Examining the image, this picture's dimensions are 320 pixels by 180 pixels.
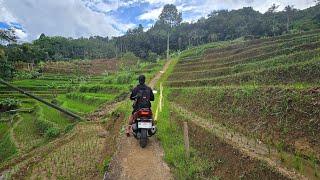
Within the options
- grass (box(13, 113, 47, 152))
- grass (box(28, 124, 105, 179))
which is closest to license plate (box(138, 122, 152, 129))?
grass (box(28, 124, 105, 179))

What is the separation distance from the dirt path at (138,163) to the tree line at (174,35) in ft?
222

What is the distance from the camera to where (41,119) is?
28234 mm

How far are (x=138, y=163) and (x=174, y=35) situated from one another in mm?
105600

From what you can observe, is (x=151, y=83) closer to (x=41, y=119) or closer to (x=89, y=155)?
(x=41, y=119)

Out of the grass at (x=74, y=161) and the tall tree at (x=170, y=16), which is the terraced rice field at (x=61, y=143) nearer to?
the grass at (x=74, y=161)

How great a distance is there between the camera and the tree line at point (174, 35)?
281 ft

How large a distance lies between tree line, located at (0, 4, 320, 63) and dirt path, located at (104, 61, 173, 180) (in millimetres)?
67735

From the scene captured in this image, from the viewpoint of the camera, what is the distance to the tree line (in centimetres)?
8550

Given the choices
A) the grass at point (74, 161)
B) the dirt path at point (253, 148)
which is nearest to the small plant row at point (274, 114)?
the dirt path at point (253, 148)

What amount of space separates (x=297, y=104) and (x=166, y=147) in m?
4.64

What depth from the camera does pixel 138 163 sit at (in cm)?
1032

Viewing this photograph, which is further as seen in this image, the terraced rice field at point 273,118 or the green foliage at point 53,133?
the green foliage at point 53,133

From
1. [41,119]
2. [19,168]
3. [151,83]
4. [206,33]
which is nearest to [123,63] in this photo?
[206,33]

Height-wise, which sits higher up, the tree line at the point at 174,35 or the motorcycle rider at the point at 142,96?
the tree line at the point at 174,35
